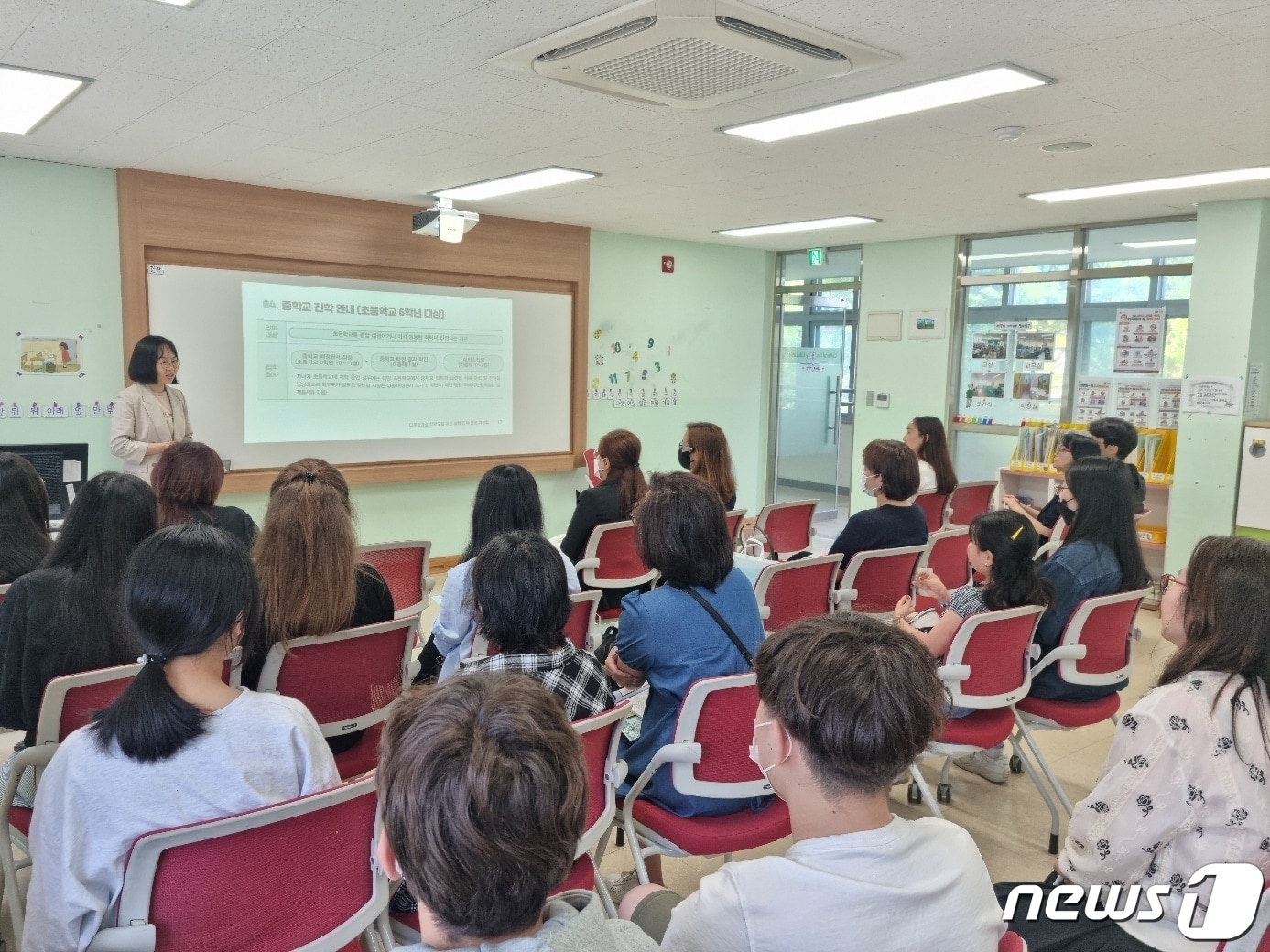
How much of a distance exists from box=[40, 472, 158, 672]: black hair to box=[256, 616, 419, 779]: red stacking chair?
0.36 meters

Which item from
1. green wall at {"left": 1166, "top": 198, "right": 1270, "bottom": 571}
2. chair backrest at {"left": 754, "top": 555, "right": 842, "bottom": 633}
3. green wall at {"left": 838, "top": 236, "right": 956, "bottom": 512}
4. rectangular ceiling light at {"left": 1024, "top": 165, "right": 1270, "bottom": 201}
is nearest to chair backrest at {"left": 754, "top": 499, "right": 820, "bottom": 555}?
chair backrest at {"left": 754, "top": 555, "right": 842, "bottom": 633}

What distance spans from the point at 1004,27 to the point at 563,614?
2.36m

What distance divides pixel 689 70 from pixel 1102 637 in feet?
7.91

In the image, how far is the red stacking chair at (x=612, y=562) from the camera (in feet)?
13.5

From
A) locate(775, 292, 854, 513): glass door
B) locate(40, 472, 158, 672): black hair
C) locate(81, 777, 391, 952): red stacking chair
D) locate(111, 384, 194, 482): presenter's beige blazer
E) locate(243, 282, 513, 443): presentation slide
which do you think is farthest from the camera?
locate(775, 292, 854, 513): glass door

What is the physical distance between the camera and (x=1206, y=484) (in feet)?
19.9

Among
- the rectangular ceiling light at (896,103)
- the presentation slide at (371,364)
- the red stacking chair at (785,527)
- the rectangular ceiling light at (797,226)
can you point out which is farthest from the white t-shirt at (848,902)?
the rectangular ceiling light at (797,226)

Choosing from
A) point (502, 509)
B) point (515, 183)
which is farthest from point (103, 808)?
point (515, 183)

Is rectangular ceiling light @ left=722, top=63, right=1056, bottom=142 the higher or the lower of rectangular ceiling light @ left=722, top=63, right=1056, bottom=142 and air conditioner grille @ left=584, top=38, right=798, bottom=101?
the higher

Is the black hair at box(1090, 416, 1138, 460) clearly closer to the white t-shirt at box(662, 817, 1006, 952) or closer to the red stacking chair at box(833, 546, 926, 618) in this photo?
the red stacking chair at box(833, 546, 926, 618)

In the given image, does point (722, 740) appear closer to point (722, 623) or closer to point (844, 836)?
point (722, 623)

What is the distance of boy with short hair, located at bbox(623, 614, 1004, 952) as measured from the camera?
1053 millimetres

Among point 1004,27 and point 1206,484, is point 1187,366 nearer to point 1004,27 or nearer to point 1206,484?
point 1206,484

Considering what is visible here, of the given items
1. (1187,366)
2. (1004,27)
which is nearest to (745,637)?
(1004,27)
